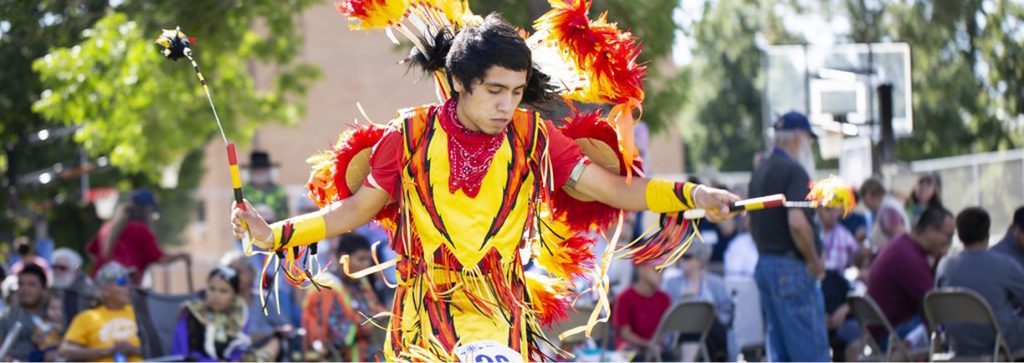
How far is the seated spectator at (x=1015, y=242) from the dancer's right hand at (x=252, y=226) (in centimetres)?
538

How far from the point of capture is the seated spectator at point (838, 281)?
9.49 meters

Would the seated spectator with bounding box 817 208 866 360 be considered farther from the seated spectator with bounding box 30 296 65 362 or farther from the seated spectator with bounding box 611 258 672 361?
the seated spectator with bounding box 30 296 65 362

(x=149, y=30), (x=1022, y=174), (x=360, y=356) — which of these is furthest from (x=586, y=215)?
(x=1022, y=174)

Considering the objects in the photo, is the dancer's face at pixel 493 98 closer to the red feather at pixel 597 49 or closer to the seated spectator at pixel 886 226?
the red feather at pixel 597 49

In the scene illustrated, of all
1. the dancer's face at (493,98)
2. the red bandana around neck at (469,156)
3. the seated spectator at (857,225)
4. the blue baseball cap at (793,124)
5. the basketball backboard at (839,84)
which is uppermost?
the basketball backboard at (839,84)

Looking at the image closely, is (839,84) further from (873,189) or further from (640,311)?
(640,311)

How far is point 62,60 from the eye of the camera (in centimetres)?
1243

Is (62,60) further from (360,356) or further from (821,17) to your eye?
(821,17)

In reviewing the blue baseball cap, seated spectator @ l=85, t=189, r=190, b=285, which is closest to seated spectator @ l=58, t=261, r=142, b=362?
seated spectator @ l=85, t=189, r=190, b=285

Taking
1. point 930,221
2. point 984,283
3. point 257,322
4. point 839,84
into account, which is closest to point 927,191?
point 930,221

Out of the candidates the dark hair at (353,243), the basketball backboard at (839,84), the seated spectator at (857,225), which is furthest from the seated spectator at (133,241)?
the basketball backboard at (839,84)

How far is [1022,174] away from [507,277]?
11883mm

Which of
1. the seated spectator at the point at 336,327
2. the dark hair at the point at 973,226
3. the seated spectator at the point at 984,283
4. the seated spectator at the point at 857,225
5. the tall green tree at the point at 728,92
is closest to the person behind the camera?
the seated spectator at the point at 984,283

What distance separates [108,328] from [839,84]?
32.1 feet
